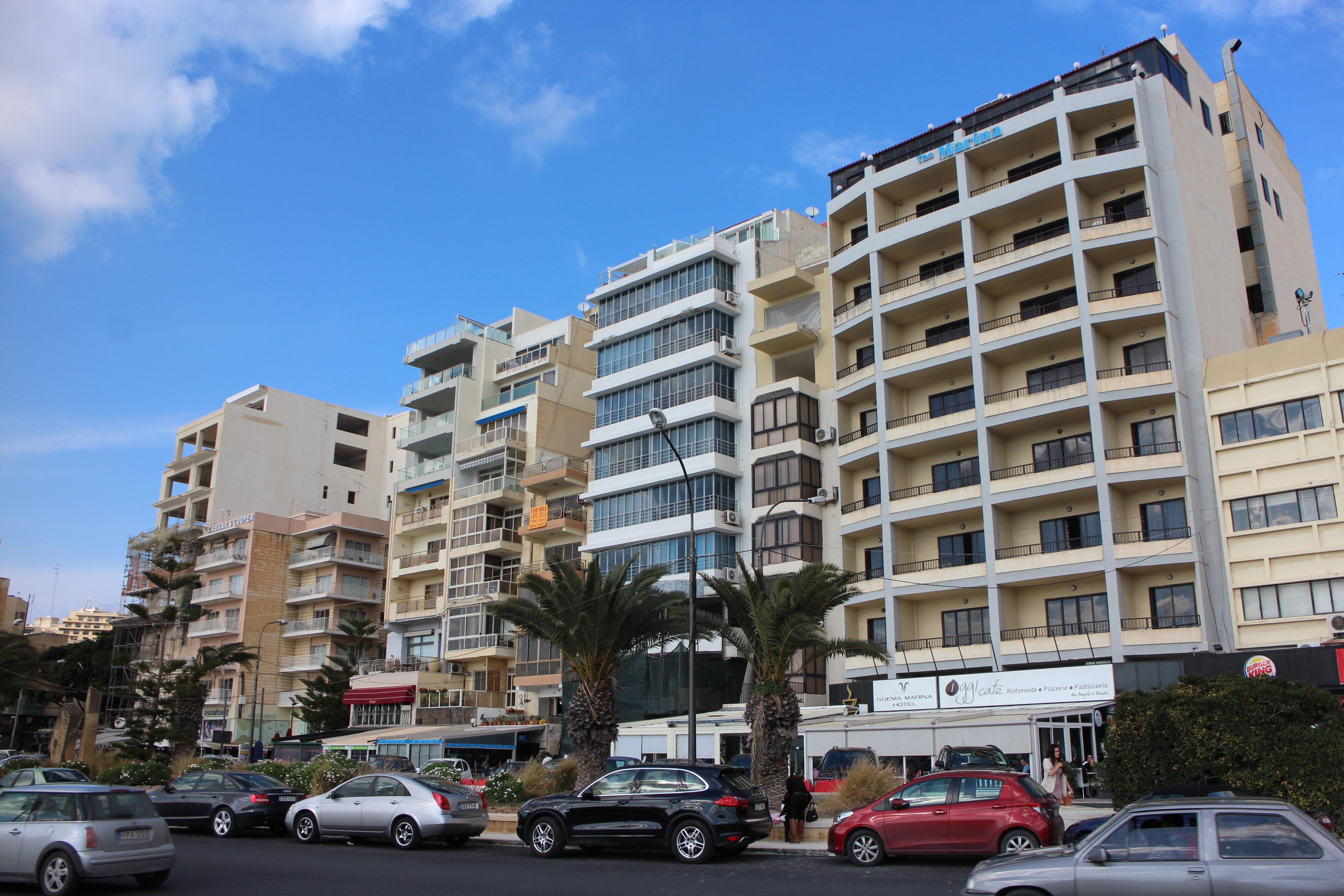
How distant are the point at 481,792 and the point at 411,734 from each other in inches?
859

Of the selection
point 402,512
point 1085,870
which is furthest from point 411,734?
point 1085,870

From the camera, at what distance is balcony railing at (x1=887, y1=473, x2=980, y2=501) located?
→ 4028cm

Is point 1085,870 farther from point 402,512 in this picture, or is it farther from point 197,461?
point 197,461

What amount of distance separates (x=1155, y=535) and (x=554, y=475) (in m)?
29.2

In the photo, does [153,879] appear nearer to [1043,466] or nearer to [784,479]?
[1043,466]

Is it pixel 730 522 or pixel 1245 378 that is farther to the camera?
pixel 730 522

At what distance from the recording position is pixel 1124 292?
37188mm

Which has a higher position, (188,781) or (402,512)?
(402,512)

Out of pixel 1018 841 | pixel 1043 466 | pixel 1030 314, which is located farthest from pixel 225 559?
pixel 1018 841

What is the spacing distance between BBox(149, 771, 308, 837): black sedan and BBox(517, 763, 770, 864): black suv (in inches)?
254

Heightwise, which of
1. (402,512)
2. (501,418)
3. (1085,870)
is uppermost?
(501,418)

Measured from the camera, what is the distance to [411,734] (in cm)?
4597

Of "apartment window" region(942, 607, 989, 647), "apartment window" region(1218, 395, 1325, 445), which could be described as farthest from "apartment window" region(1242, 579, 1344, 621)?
"apartment window" region(942, 607, 989, 647)

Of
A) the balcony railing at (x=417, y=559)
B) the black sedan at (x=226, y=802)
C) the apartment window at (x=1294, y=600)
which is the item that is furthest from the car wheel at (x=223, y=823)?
the balcony railing at (x=417, y=559)
